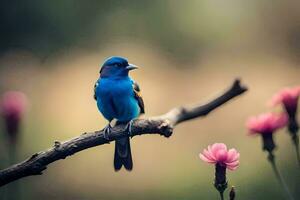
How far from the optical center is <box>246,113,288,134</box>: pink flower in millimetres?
1336

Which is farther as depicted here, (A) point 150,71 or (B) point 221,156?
(A) point 150,71

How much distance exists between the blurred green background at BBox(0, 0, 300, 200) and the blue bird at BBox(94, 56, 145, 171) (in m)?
1.83

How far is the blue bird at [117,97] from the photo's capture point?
5.58ft

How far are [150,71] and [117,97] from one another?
3.39m

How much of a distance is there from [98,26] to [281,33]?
5.02 ft

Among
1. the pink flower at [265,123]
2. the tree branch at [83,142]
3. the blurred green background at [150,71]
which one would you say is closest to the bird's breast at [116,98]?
the tree branch at [83,142]

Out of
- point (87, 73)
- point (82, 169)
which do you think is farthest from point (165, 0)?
point (82, 169)

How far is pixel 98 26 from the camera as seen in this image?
5.22 meters

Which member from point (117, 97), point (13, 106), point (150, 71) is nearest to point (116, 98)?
point (117, 97)

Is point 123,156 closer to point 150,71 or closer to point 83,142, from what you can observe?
point 83,142

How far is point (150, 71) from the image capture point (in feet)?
16.7

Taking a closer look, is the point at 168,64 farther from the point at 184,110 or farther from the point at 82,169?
the point at 184,110

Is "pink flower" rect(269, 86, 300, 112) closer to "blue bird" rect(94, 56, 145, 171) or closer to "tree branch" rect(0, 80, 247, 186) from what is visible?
"tree branch" rect(0, 80, 247, 186)

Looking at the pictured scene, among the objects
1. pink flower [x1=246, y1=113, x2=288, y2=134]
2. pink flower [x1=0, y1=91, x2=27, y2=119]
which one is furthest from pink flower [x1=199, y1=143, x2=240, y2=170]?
pink flower [x1=0, y1=91, x2=27, y2=119]
